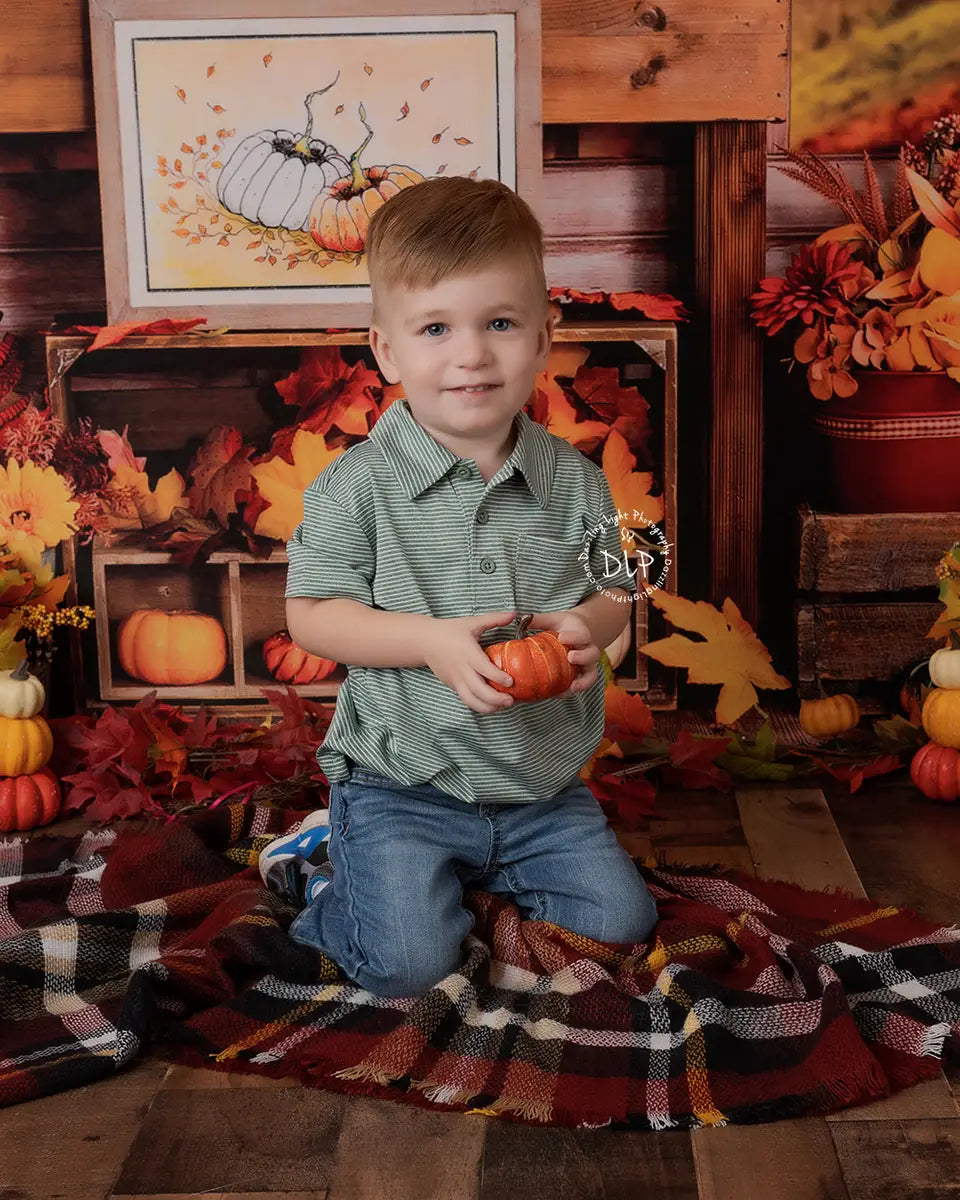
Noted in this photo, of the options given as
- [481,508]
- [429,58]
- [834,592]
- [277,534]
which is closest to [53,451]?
[277,534]

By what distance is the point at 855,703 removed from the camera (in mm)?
2426

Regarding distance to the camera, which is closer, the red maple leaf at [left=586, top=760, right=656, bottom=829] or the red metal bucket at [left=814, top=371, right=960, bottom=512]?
the red maple leaf at [left=586, top=760, right=656, bottom=829]

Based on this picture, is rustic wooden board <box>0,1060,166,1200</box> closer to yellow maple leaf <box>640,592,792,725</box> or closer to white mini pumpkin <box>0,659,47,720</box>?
white mini pumpkin <box>0,659,47,720</box>

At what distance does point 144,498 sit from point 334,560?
0.98 metres

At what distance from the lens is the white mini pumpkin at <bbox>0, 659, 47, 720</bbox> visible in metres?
2.13

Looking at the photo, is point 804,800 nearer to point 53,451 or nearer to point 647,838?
point 647,838


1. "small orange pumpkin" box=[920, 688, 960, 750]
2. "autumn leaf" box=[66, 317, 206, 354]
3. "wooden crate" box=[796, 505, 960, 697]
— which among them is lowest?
"small orange pumpkin" box=[920, 688, 960, 750]

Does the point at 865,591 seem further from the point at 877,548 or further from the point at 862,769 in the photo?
the point at 862,769

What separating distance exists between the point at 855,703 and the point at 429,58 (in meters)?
1.30

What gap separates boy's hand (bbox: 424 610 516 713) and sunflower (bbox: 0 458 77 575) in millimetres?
1195

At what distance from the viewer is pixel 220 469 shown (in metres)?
2.48

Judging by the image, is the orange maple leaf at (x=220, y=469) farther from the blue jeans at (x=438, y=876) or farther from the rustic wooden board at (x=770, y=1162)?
the rustic wooden board at (x=770, y=1162)

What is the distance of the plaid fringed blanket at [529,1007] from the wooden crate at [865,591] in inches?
28.2

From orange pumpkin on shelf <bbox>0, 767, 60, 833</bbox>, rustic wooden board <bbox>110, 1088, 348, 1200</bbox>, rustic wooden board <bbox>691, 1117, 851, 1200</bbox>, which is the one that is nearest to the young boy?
rustic wooden board <bbox>110, 1088, 348, 1200</bbox>
